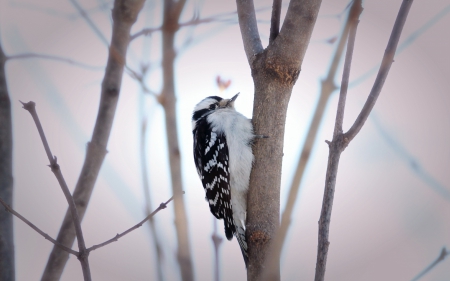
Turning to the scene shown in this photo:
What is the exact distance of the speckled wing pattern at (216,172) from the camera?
127 inches

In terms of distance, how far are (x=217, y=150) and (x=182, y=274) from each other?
Answer: 2050 millimetres

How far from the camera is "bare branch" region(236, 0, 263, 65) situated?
2.53 m

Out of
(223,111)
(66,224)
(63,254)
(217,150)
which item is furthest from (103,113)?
(223,111)

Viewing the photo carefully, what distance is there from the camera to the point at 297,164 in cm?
123

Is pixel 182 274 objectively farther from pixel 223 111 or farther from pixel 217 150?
pixel 223 111

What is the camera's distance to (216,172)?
340cm

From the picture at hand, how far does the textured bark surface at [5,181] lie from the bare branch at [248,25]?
1281 millimetres

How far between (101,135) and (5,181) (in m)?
0.54

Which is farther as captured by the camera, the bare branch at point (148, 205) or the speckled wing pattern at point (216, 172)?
the speckled wing pattern at point (216, 172)

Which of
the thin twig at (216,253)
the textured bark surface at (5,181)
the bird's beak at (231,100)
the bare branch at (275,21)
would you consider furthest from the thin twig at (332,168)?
the bird's beak at (231,100)

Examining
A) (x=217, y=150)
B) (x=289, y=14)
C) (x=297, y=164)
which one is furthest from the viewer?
(x=217, y=150)

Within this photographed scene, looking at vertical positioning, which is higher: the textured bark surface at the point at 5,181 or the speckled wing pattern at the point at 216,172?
the speckled wing pattern at the point at 216,172

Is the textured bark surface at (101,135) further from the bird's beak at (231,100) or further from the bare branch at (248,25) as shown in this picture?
the bird's beak at (231,100)

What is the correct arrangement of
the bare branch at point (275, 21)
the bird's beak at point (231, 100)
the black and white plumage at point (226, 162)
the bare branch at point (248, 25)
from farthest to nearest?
the bird's beak at point (231, 100)
the black and white plumage at point (226, 162)
the bare branch at point (248, 25)
the bare branch at point (275, 21)
